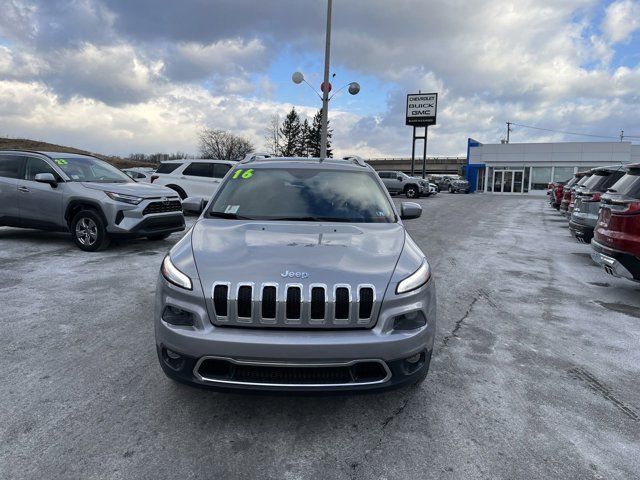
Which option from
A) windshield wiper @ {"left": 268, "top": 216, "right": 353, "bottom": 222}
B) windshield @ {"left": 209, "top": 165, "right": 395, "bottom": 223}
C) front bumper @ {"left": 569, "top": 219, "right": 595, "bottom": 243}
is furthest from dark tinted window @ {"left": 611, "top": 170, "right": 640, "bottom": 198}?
windshield wiper @ {"left": 268, "top": 216, "right": 353, "bottom": 222}

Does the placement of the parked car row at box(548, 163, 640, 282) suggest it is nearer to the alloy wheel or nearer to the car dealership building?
the alloy wheel

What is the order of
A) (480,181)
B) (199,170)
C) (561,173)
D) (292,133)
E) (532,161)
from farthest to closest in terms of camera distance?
(292,133) < (480,181) < (532,161) < (561,173) < (199,170)

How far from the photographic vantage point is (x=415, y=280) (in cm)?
291

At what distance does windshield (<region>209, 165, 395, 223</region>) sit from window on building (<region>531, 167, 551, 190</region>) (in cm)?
4428

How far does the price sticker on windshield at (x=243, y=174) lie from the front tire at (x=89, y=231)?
4491 mm

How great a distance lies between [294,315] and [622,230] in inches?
199

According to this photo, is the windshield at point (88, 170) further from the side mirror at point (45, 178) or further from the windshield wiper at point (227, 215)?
the windshield wiper at point (227, 215)

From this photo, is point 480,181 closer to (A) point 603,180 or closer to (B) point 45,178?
(A) point 603,180

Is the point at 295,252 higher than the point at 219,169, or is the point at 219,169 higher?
the point at 219,169

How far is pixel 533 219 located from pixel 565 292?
12203mm

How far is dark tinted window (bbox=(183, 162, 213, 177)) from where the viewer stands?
1409 cm

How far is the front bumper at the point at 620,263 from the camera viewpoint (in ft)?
18.2

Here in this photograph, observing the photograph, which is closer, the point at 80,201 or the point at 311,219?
the point at 311,219

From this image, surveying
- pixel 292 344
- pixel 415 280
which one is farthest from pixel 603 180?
pixel 292 344
